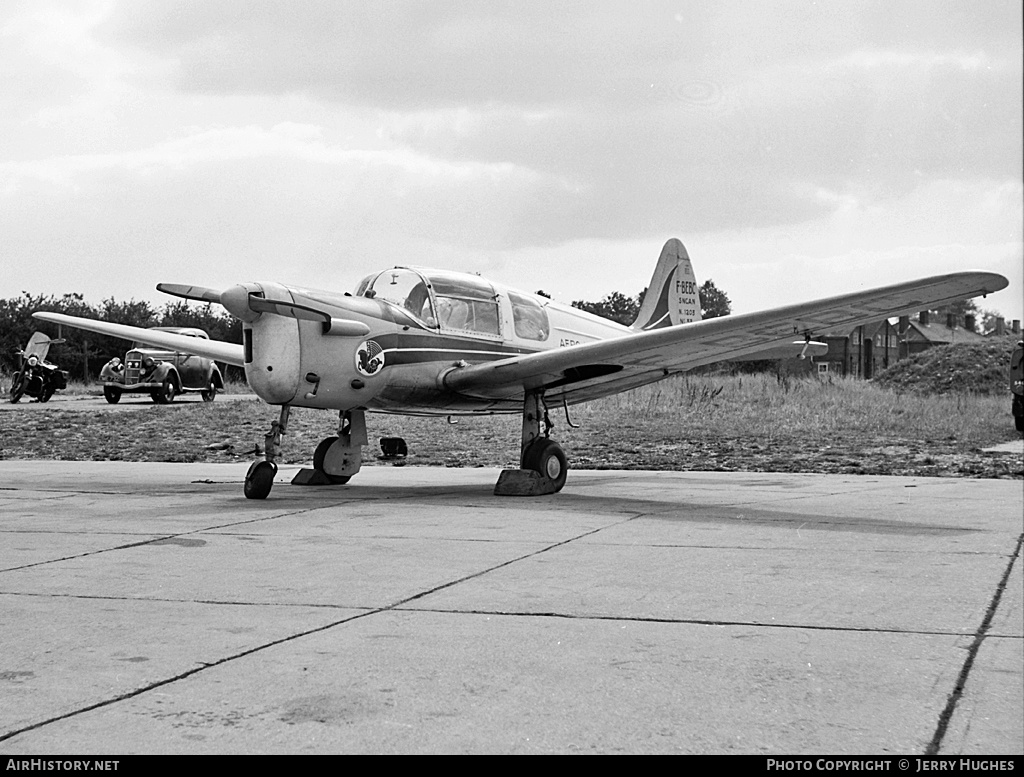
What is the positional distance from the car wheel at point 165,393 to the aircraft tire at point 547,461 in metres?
17.1

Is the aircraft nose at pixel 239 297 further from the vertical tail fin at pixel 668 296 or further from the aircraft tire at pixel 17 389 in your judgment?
the aircraft tire at pixel 17 389

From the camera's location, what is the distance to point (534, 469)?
419 inches

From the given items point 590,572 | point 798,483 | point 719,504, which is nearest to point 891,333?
point 798,483

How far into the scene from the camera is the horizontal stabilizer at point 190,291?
980 centimetres

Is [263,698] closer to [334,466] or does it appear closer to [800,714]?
[800,714]

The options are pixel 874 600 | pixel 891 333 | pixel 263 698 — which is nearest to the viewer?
pixel 263 698

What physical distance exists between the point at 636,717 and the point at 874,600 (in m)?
2.13

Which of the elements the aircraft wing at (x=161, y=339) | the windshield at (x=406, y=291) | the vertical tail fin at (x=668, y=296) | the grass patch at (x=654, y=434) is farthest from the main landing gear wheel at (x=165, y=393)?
the windshield at (x=406, y=291)

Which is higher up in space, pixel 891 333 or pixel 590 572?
pixel 891 333

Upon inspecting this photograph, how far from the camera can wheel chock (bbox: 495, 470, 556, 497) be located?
10375mm

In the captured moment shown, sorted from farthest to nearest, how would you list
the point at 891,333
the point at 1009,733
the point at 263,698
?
the point at 891,333 < the point at 263,698 < the point at 1009,733

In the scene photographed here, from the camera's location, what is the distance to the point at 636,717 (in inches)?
122

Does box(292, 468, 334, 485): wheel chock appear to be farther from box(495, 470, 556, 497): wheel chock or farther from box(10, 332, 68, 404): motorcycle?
box(10, 332, 68, 404): motorcycle

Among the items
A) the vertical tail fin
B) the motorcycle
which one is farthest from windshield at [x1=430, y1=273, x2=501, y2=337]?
the motorcycle
